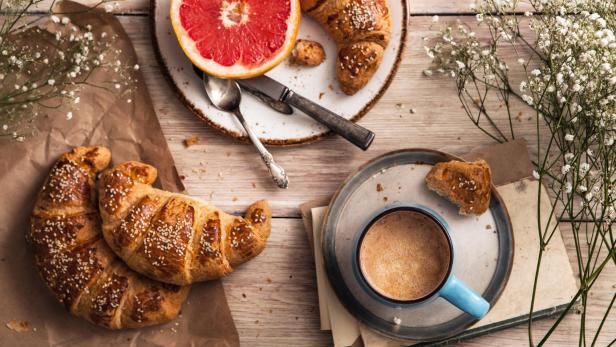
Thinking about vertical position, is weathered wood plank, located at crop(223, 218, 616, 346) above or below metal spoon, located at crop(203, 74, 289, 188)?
below

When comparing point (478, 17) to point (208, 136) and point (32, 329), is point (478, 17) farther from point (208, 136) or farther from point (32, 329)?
point (32, 329)

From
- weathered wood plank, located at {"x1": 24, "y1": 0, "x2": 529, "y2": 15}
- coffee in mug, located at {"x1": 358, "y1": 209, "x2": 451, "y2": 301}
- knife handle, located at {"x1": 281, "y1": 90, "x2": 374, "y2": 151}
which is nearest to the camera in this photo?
coffee in mug, located at {"x1": 358, "y1": 209, "x2": 451, "y2": 301}

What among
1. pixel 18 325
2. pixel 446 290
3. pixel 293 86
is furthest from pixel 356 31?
pixel 18 325

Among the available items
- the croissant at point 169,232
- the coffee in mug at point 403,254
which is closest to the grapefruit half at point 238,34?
the croissant at point 169,232

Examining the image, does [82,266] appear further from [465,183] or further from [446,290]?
[465,183]

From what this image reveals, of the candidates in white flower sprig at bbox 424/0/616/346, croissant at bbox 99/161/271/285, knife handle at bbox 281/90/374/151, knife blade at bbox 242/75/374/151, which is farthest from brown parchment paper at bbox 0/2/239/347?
white flower sprig at bbox 424/0/616/346

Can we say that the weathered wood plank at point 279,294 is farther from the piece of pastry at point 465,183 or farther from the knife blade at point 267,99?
the piece of pastry at point 465,183

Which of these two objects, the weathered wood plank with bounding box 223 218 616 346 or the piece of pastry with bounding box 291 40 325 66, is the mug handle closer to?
the weathered wood plank with bounding box 223 218 616 346
